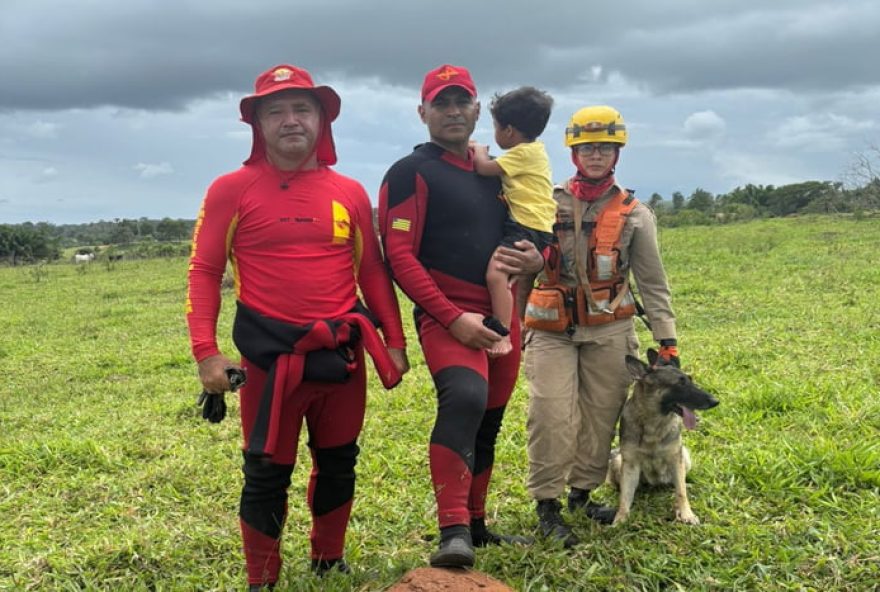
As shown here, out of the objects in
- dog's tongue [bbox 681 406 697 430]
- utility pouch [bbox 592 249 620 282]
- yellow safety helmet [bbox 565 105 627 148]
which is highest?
yellow safety helmet [bbox 565 105 627 148]

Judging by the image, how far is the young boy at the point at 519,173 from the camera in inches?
139

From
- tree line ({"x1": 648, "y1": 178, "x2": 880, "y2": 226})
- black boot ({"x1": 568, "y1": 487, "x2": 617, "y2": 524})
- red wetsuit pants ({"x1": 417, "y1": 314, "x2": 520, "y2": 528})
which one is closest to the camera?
red wetsuit pants ({"x1": 417, "y1": 314, "x2": 520, "y2": 528})

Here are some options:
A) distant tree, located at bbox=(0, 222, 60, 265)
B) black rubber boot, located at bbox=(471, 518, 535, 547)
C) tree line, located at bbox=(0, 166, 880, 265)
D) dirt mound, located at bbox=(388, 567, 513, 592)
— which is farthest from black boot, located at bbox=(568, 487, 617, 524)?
distant tree, located at bbox=(0, 222, 60, 265)

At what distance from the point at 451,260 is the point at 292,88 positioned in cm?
106

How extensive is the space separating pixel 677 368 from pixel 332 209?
222 centimetres

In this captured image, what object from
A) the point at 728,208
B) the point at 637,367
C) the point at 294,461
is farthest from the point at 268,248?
the point at 728,208

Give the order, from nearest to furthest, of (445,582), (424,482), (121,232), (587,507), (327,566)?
(445,582), (327,566), (587,507), (424,482), (121,232)

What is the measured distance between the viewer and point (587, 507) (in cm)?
454

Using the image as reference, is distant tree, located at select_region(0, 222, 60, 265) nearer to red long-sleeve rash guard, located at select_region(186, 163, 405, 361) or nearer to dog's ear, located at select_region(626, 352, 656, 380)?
red long-sleeve rash guard, located at select_region(186, 163, 405, 361)

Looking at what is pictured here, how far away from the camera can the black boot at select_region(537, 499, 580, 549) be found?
4133 mm

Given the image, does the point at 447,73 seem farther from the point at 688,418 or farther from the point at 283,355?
the point at 688,418

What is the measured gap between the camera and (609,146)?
13.6 ft

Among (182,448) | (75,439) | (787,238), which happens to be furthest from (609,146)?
(787,238)

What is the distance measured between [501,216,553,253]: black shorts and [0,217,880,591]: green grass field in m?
1.66
